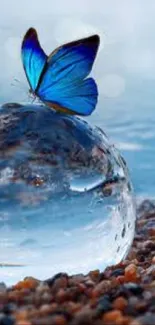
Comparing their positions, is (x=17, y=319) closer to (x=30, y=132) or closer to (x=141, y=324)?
(x=141, y=324)

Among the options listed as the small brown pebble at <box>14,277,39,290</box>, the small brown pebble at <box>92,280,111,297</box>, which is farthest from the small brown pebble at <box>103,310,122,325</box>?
the small brown pebble at <box>14,277,39,290</box>

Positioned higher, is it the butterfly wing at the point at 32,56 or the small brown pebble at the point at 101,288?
the butterfly wing at the point at 32,56

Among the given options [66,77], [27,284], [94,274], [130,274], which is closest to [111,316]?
[27,284]

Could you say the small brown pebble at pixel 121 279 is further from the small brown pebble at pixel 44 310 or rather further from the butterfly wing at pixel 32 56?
the butterfly wing at pixel 32 56

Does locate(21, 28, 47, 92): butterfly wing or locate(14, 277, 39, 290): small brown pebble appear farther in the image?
locate(21, 28, 47, 92): butterfly wing

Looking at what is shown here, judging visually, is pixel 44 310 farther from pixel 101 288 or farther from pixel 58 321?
pixel 101 288

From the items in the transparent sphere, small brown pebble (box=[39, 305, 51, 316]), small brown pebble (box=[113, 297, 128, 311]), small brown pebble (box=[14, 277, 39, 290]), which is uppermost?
the transparent sphere

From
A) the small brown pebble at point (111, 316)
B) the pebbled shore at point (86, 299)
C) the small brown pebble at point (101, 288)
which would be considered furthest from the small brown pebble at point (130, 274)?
the small brown pebble at point (111, 316)

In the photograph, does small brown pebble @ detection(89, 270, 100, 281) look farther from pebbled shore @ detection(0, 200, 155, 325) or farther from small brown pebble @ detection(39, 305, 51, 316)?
small brown pebble @ detection(39, 305, 51, 316)
